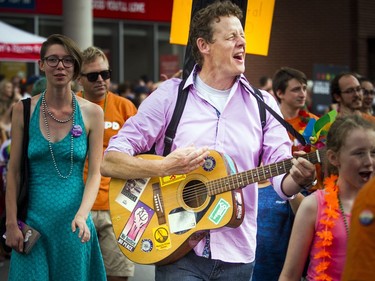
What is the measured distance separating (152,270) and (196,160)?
17.8 feet

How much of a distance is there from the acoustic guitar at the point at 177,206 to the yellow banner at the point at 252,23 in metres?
1.70

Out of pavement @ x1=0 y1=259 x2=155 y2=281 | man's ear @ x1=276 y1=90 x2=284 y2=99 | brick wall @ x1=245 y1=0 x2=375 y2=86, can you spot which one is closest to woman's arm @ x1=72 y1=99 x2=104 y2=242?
man's ear @ x1=276 y1=90 x2=284 y2=99

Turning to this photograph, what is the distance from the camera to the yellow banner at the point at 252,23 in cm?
561

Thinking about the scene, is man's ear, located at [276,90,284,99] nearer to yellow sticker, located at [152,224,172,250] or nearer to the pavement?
the pavement

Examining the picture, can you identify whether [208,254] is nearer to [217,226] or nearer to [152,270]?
[217,226]

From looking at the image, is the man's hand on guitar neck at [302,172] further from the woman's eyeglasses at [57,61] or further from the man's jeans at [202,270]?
the woman's eyeglasses at [57,61]

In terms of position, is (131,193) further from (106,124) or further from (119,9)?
(119,9)

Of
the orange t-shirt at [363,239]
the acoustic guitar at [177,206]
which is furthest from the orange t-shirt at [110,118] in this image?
the orange t-shirt at [363,239]

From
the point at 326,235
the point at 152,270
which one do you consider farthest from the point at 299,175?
the point at 152,270

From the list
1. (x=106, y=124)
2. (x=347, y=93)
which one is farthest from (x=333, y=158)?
(x=347, y=93)

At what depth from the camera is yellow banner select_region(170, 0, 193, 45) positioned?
18.6 ft

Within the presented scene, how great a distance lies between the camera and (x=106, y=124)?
21.3 ft

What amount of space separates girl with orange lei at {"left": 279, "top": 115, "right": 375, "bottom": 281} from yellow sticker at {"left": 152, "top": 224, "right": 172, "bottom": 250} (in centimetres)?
69

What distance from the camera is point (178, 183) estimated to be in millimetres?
4117
